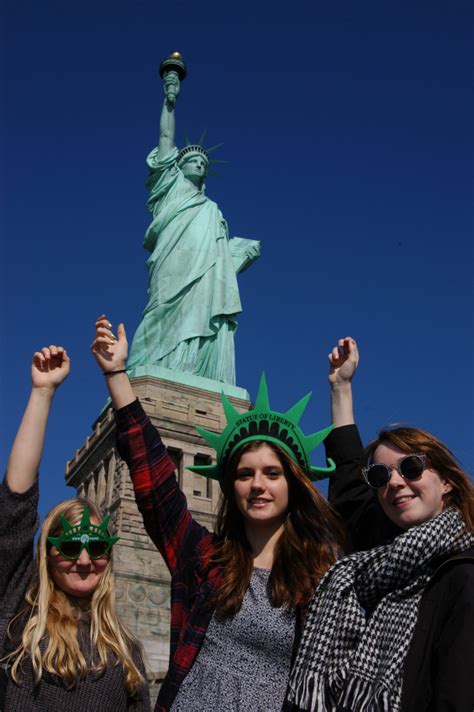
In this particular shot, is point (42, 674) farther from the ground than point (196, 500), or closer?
Answer: closer

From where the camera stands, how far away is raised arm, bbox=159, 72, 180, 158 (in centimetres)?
2834

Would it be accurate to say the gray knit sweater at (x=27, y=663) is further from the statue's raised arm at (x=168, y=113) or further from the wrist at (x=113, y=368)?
the statue's raised arm at (x=168, y=113)

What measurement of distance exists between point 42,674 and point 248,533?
1178 mm

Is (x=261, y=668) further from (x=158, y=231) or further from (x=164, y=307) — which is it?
(x=158, y=231)

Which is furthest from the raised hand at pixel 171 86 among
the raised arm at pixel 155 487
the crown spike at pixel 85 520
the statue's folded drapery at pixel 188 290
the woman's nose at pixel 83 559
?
the woman's nose at pixel 83 559

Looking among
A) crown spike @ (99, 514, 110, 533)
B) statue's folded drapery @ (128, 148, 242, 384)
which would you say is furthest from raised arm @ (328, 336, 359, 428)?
statue's folded drapery @ (128, 148, 242, 384)

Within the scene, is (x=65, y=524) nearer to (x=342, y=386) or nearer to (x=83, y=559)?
(x=83, y=559)

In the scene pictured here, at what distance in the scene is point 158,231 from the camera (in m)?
25.8

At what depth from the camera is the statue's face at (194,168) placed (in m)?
26.8

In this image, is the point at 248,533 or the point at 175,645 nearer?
the point at 175,645

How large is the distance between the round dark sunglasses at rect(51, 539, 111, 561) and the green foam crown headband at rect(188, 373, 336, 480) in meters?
0.63

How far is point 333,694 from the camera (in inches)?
135

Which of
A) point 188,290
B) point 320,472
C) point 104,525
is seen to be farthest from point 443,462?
point 188,290

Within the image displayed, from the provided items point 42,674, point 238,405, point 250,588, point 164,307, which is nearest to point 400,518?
point 250,588
